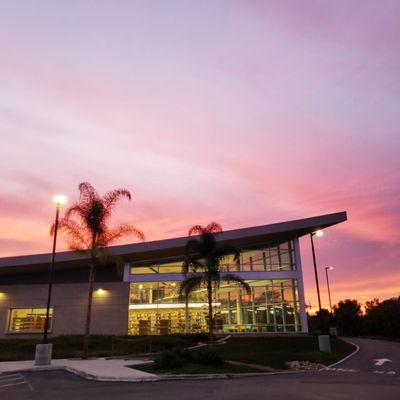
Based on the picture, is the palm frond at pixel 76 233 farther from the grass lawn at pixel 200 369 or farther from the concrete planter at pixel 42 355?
the grass lawn at pixel 200 369

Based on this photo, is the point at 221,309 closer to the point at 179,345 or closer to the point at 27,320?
the point at 179,345

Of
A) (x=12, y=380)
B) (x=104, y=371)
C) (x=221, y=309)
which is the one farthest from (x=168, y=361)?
(x=221, y=309)

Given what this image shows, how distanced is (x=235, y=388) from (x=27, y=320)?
2786cm

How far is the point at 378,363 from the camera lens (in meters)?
22.3

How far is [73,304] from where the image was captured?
35.7 metres

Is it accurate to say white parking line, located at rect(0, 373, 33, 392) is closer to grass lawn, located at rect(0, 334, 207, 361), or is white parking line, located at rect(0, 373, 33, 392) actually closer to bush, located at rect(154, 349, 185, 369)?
bush, located at rect(154, 349, 185, 369)

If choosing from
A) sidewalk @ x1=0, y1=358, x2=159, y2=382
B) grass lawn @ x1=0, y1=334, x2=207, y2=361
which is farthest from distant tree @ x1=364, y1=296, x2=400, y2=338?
sidewalk @ x1=0, y1=358, x2=159, y2=382

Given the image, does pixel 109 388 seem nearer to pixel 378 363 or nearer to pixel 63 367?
pixel 63 367

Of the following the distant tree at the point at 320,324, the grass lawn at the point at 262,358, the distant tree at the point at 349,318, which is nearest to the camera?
the grass lawn at the point at 262,358

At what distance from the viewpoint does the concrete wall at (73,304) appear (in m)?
35.0

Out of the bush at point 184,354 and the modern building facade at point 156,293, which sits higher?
the modern building facade at point 156,293

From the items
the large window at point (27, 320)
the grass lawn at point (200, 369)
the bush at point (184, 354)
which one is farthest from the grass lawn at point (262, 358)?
the large window at point (27, 320)

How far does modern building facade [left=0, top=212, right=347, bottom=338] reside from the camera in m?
35.3

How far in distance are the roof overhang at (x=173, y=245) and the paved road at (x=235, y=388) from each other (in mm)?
18532
